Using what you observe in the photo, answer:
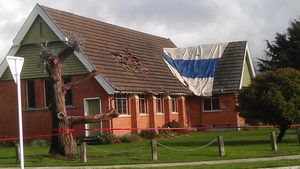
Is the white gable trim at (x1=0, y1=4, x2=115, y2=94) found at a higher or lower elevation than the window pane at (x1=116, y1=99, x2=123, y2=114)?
higher

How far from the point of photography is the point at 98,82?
115 ft

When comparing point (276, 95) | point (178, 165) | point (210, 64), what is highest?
point (210, 64)

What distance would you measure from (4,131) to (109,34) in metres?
10.1

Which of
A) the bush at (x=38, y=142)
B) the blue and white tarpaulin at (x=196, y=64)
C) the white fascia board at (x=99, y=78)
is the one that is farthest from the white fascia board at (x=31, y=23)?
the blue and white tarpaulin at (x=196, y=64)

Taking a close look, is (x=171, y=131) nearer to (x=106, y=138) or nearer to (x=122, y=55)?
(x=122, y=55)

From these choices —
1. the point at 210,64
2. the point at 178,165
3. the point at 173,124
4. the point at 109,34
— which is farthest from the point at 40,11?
the point at 178,165

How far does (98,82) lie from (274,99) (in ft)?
41.2

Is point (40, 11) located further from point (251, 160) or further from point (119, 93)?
point (251, 160)

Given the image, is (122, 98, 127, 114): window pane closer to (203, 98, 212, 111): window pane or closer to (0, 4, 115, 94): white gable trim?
→ (0, 4, 115, 94): white gable trim

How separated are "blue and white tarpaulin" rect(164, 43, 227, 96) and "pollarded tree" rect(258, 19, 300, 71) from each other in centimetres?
791

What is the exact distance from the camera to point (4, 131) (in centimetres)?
3850

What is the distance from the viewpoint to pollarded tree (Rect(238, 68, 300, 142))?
26.4 m

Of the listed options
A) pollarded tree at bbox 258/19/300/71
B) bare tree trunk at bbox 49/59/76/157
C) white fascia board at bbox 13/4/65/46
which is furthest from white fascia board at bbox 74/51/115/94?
pollarded tree at bbox 258/19/300/71

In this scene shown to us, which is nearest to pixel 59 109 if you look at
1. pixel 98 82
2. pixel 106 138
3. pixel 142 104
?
pixel 106 138
